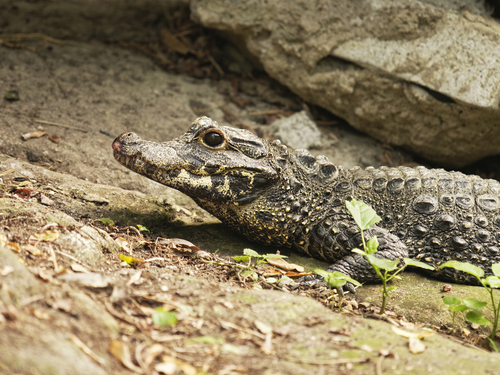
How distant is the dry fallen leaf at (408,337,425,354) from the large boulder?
15.3ft

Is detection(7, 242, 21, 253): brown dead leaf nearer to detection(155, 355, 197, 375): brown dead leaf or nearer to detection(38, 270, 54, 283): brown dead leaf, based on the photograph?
detection(38, 270, 54, 283): brown dead leaf

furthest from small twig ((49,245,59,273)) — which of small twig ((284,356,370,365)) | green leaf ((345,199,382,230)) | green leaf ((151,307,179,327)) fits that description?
green leaf ((345,199,382,230))

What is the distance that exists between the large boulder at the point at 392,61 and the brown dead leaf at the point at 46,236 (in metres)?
4.94

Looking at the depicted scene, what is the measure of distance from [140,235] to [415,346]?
261 cm

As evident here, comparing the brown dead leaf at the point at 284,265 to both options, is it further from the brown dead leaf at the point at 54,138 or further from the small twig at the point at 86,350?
the brown dead leaf at the point at 54,138

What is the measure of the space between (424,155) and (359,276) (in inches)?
162

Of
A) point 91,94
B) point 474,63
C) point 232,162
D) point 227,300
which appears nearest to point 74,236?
point 227,300

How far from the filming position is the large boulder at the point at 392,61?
6.05m

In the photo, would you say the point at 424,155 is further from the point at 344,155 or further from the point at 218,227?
the point at 218,227

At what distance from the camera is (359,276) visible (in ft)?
13.4

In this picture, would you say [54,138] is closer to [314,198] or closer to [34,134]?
Answer: [34,134]

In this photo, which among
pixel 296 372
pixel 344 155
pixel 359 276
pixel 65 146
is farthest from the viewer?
pixel 344 155

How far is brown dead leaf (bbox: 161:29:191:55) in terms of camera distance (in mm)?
8047

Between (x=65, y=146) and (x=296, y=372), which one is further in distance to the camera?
(x=65, y=146)
